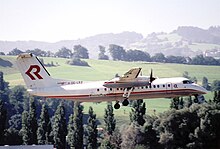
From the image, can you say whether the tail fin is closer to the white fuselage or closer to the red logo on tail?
the red logo on tail

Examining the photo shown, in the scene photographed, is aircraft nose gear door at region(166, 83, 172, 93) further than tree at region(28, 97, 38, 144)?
No

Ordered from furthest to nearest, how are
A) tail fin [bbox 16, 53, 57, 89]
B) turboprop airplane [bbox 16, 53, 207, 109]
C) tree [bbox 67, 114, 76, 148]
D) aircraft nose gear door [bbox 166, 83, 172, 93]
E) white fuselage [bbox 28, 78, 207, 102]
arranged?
tree [bbox 67, 114, 76, 148] < tail fin [bbox 16, 53, 57, 89] < aircraft nose gear door [bbox 166, 83, 172, 93] < white fuselage [bbox 28, 78, 207, 102] < turboprop airplane [bbox 16, 53, 207, 109]

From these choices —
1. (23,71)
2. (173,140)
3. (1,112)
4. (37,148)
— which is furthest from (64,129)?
(23,71)

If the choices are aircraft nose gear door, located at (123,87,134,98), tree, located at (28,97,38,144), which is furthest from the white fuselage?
tree, located at (28,97,38,144)

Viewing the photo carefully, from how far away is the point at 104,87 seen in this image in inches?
2697

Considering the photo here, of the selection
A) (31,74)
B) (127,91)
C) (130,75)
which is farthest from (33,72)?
(130,75)

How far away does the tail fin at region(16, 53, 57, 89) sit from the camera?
230 feet

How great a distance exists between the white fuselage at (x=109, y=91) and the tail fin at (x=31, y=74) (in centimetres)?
75

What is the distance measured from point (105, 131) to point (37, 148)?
50.9 m

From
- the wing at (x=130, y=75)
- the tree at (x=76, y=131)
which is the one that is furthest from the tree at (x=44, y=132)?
the wing at (x=130, y=75)

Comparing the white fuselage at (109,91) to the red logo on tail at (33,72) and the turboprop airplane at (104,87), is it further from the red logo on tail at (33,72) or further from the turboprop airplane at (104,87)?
the red logo on tail at (33,72)

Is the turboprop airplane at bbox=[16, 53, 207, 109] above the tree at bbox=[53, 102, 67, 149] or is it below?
above

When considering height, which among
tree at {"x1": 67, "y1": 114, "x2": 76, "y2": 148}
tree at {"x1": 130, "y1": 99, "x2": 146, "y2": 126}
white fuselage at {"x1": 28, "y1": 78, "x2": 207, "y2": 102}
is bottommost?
tree at {"x1": 67, "y1": 114, "x2": 76, "y2": 148}

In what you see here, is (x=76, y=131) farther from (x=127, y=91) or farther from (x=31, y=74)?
(x=127, y=91)
